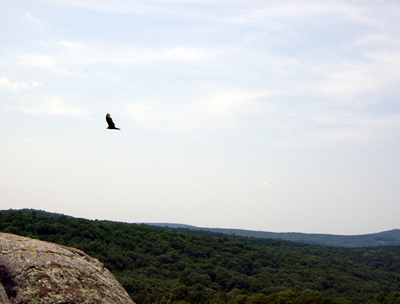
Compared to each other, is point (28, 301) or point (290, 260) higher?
point (28, 301)

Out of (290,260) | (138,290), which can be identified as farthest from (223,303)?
(290,260)

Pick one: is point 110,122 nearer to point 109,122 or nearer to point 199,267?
point 109,122

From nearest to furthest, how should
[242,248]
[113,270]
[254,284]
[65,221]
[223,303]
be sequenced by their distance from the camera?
[223,303]
[113,270]
[254,284]
[65,221]
[242,248]

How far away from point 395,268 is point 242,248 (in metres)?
66.0

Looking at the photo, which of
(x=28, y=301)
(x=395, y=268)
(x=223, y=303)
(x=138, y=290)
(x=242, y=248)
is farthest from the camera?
(x=395, y=268)

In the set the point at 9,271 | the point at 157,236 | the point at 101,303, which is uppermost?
the point at 9,271

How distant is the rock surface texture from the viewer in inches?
294

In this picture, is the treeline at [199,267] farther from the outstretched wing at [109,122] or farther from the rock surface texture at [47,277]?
the outstretched wing at [109,122]

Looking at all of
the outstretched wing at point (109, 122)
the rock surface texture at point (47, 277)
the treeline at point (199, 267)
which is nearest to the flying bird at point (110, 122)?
the outstretched wing at point (109, 122)

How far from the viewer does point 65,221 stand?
9981cm

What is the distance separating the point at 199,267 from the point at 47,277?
296 feet

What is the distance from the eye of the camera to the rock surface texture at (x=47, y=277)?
7477 millimetres

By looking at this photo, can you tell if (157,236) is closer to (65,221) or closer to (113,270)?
(65,221)

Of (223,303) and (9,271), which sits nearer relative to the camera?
(9,271)
